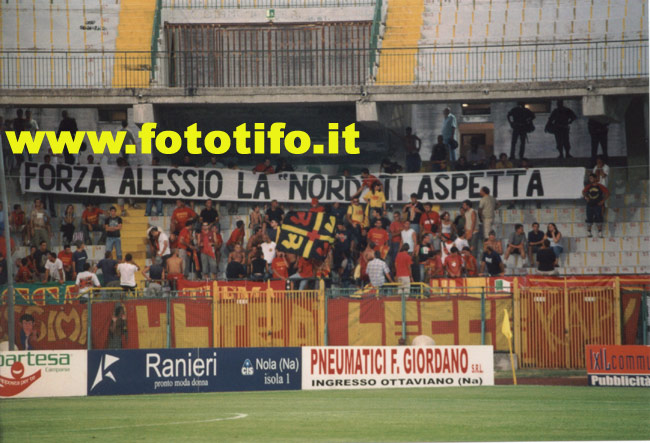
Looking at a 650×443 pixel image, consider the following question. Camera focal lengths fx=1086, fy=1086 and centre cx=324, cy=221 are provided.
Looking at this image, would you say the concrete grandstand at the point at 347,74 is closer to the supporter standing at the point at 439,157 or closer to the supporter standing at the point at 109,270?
the supporter standing at the point at 439,157

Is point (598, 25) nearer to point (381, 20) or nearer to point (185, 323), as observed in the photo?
point (381, 20)

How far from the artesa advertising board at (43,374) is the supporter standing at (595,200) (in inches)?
397

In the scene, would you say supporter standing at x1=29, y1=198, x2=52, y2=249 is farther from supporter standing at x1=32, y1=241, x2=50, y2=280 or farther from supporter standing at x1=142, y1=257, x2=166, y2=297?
supporter standing at x1=142, y1=257, x2=166, y2=297

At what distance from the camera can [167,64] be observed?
2283 cm

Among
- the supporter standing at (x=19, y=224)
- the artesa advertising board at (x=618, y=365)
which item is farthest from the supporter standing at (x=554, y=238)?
the supporter standing at (x=19, y=224)

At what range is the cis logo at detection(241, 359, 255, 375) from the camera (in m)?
15.0

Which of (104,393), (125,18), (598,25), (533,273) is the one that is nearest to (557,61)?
(598,25)

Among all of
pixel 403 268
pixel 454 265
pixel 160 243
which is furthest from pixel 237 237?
pixel 454 265

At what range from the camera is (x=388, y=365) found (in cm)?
→ 1503

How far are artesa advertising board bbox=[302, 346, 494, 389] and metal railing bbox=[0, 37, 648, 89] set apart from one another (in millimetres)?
8234

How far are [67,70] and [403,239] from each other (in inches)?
328

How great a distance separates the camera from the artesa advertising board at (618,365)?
48.1ft

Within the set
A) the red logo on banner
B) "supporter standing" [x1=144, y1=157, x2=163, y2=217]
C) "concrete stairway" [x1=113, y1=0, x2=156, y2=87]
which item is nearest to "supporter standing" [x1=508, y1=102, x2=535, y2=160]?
"supporter standing" [x1=144, y1=157, x2=163, y2=217]

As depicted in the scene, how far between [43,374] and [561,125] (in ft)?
38.8
